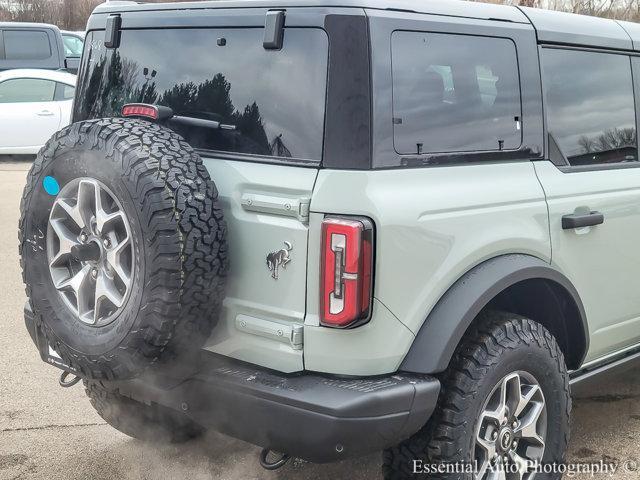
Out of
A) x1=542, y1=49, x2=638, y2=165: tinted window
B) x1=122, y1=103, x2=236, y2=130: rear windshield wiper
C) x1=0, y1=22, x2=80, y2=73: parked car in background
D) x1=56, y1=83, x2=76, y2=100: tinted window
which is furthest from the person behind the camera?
x1=0, y1=22, x2=80, y2=73: parked car in background

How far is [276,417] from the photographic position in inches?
98.3

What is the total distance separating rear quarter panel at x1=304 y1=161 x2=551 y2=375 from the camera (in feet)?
8.09

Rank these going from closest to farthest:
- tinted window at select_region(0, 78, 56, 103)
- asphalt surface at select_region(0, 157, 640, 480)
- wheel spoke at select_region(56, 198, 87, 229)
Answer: wheel spoke at select_region(56, 198, 87, 229), asphalt surface at select_region(0, 157, 640, 480), tinted window at select_region(0, 78, 56, 103)

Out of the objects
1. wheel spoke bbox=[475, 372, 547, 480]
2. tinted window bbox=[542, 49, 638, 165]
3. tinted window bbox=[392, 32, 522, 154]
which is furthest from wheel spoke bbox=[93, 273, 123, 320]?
tinted window bbox=[542, 49, 638, 165]

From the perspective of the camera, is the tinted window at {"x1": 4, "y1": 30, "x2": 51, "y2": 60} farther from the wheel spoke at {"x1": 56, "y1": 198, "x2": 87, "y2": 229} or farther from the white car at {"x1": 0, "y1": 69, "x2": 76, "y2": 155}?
the wheel spoke at {"x1": 56, "y1": 198, "x2": 87, "y2": 229}

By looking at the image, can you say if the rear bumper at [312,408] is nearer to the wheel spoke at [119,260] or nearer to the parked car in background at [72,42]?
the wheel spoke at [119,260]

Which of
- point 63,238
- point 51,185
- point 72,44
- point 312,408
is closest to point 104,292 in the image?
point 63,238

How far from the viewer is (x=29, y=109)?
36.2 ft

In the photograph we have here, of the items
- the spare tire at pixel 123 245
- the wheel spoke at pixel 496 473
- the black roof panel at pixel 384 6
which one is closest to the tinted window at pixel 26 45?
the black roof panel at pixel 384 6

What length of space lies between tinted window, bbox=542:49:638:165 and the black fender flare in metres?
0.68

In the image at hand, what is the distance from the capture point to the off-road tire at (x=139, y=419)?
346cm

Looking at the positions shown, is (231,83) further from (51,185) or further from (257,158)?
(51,185)

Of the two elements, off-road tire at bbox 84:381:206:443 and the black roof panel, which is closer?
Result: the black roof panel

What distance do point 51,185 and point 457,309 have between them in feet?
4.65
